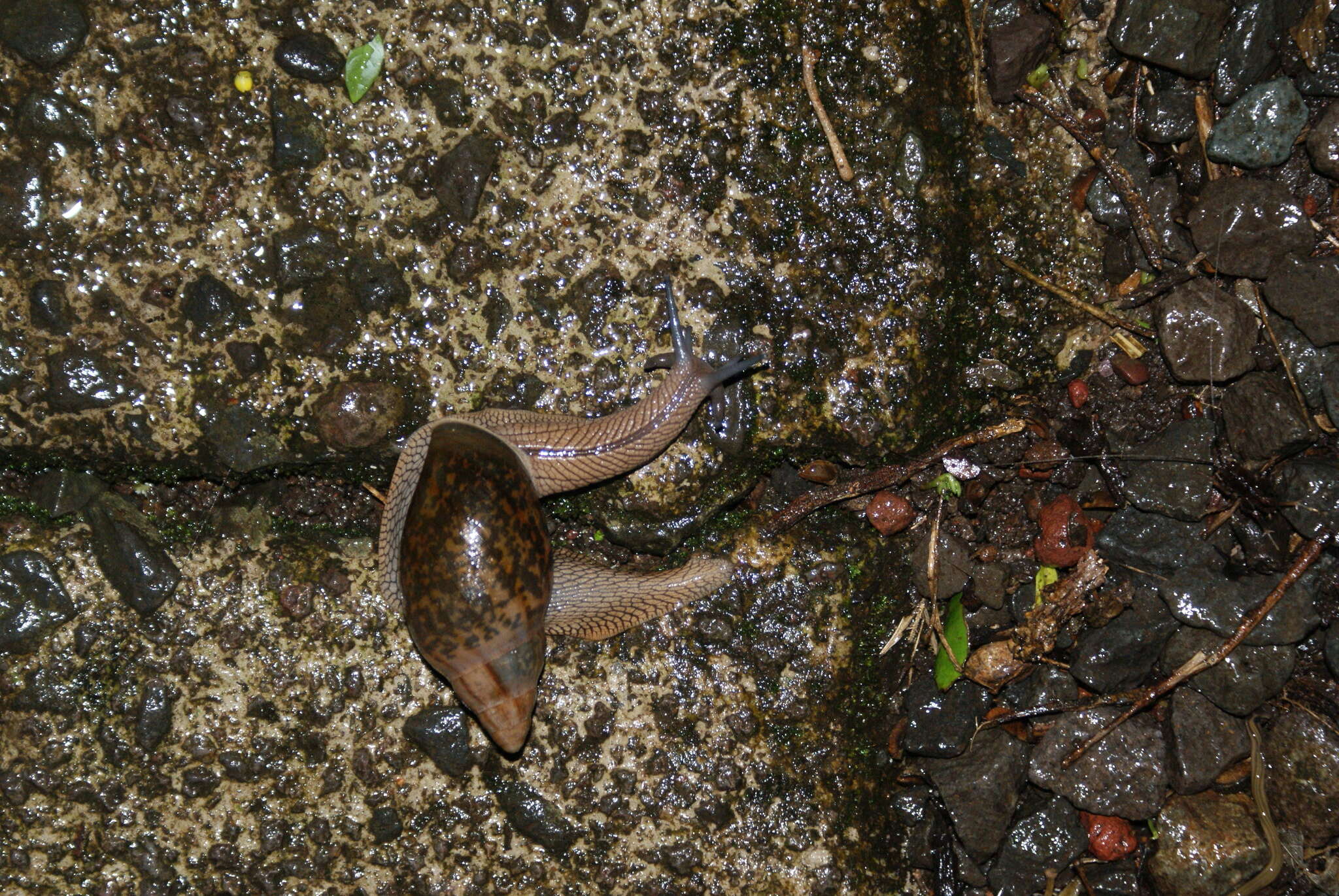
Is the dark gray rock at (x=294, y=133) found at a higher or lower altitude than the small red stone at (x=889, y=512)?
higher

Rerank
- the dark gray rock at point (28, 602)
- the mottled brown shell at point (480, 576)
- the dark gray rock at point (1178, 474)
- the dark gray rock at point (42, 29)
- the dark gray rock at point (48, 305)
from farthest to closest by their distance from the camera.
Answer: the dark gray rock at point (1178, 474) < the dark gray rock at point (28, 602) < the dark gray rock at point (48, 305) < the dark gray rock at point (42, 29) < the mottled brown shell at point (480, 576)

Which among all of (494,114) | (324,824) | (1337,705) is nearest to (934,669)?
(1337,705)

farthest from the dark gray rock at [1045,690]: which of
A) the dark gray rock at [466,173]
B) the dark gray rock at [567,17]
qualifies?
the dark gray rock at [567,17]

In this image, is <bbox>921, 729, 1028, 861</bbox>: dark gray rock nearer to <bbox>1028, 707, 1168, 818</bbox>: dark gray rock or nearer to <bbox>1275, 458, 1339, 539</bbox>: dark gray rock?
<bbox>1028, 707, 1168, 818</bbox>: dark gray rock

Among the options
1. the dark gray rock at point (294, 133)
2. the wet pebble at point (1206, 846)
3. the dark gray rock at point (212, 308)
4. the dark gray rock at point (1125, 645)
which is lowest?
the wet pebble at point (1206, 846)

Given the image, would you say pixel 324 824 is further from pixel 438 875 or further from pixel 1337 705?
pixel 1337 705

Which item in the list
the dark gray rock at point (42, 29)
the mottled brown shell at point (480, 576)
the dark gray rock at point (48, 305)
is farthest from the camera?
the dark gray rock at point (48, 305)

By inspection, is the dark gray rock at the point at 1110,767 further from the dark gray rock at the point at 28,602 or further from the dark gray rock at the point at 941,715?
the dark gray rock at the point at 28,602
